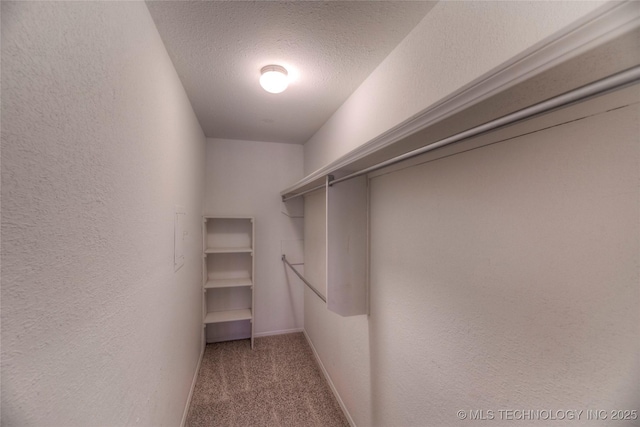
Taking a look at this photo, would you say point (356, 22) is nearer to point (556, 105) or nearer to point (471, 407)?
point (556, 105)

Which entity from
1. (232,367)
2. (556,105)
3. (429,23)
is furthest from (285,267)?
(556,105)

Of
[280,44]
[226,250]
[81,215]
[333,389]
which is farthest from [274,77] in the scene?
[333,389]

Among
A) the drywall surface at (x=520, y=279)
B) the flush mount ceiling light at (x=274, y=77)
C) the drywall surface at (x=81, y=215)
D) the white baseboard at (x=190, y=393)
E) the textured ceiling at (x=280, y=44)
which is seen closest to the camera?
the drywall surface at (x=81, y=215)

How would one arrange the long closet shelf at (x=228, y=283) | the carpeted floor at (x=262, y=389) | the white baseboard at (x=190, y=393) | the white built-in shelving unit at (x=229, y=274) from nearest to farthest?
1. the white baseboard at (x=190, y=393)
2. the carpeted floor at (x=262, y=389)
3. the long closet shelf at (x=228, y=283)
4. the white built-in shelving unit at (x=229, y=274)

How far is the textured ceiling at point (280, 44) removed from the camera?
1.10 meters

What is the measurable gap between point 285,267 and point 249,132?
1.70 m

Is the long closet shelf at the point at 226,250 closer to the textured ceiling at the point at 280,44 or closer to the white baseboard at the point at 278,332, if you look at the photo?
the white baseboard at the point at 278,332

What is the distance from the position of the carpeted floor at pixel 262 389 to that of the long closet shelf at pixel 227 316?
0.36m

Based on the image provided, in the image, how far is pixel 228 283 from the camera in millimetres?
2801

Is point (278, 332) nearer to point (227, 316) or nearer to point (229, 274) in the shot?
point (227, 316)

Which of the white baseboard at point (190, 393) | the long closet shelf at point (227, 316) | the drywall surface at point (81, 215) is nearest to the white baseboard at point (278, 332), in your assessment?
the long closet shelf at point (227, 316)

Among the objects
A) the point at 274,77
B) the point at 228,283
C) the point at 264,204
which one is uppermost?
the point at 274,77

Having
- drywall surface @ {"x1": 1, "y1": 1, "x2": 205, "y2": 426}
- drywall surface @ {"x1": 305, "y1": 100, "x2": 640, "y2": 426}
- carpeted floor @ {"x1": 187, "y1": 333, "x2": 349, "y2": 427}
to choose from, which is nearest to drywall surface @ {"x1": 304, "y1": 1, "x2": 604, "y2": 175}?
drywall surface @ {"x1": 305, "y1": 100, "x2": 640, "y2": 426}

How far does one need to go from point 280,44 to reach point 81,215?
1214mm
